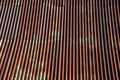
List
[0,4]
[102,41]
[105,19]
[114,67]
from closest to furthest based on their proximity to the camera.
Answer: [114,67], [102,41], [105,19], [0,4]

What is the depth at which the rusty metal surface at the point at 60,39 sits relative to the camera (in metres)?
3.64

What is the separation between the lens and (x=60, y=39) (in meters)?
4.07

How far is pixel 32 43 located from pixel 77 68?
1015 millimetres

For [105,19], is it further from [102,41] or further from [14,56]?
[14,56]

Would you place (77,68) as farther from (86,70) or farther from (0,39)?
(0,39)

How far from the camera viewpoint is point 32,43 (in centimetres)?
406

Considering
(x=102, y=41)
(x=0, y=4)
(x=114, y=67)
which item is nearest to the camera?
(x=114, y=67)

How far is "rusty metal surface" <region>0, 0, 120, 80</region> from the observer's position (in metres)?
3.64

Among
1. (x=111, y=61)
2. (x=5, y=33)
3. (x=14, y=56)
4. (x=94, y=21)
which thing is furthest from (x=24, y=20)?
(x=111, y=61)

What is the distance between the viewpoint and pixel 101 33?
4016 mm

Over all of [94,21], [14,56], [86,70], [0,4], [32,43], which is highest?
[0,4]

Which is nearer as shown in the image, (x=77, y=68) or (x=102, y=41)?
(x=77, y=68)

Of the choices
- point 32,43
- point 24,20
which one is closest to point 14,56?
point 32,43

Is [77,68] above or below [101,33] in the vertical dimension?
below
